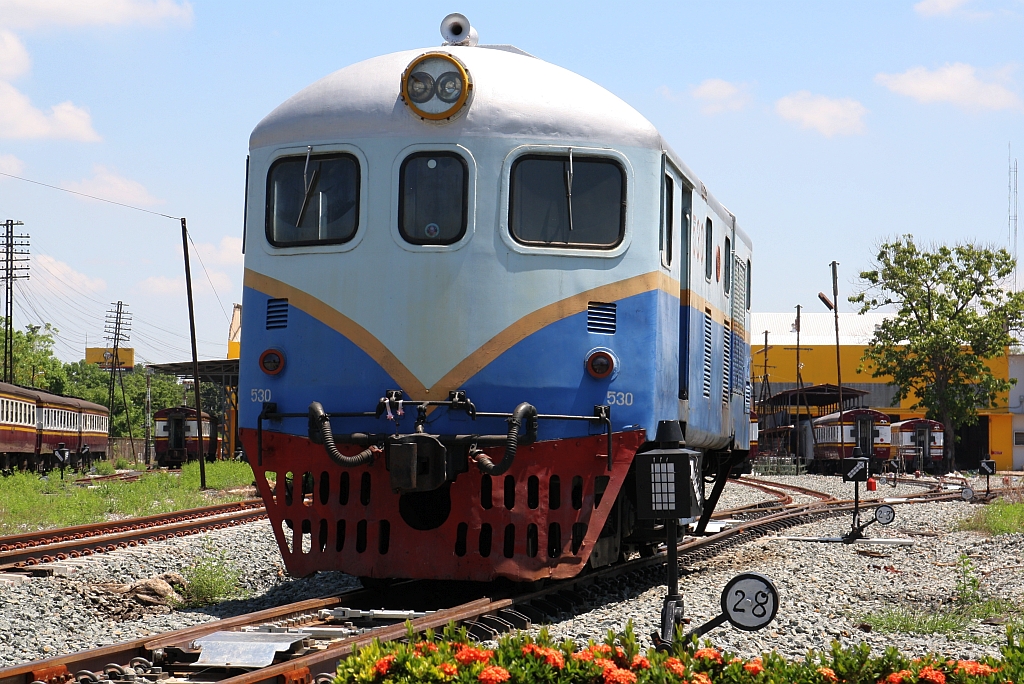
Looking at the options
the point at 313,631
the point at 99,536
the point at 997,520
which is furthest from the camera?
the point at 997,520

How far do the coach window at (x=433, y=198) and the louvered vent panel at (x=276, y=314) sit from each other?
3.58ft

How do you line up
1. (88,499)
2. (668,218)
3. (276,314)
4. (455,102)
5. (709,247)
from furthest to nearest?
(88,499), (709,247), (668,218), (276,314), (455,102)

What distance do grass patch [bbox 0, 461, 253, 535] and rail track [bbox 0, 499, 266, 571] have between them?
1.49m

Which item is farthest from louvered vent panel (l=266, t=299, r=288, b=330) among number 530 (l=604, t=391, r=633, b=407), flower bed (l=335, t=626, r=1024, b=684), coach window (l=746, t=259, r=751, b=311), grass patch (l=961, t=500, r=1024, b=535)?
grass patch (l=961, t=500, r=1024, b=535)

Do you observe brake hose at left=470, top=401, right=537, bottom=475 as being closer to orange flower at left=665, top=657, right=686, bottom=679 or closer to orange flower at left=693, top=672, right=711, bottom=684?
orange flower at left=665, top=657, right=686, bottom=679

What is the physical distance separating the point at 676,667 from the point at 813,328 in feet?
229

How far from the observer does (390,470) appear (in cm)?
807

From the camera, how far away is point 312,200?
8891 millimetres

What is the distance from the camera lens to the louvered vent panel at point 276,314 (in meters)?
8.90

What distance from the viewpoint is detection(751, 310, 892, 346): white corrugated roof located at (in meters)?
69.8

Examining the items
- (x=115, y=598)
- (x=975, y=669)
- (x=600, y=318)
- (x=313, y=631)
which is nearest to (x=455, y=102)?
(x=600, y=318)

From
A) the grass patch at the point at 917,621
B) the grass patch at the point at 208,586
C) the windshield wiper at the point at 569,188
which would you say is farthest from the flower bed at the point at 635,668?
the grass patch at the point at 208,586

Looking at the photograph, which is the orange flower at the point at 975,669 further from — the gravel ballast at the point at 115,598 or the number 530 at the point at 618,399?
the gravel ballast at the point at 115,598

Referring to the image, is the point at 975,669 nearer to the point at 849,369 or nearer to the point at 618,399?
the point at 618,399
